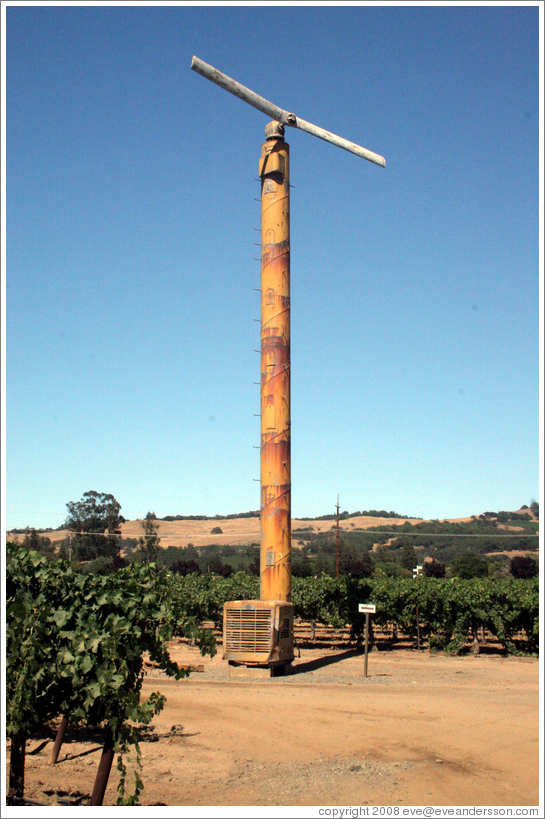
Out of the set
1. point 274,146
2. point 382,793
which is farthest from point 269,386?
point 382,793

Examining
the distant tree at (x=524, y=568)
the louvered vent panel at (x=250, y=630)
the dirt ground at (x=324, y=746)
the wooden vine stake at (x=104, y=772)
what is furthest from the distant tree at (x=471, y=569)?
the wooden vine stake at (x=104, y=772)

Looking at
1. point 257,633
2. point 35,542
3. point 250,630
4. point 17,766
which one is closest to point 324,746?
point 17,766

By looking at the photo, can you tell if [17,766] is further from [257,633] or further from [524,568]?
[524,568]

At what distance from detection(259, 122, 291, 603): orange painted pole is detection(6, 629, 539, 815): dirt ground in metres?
3.85

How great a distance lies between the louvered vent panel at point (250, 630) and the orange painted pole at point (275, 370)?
138 centimetres

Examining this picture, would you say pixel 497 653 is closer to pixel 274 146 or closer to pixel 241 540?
pixel 274 146

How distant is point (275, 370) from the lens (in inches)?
878

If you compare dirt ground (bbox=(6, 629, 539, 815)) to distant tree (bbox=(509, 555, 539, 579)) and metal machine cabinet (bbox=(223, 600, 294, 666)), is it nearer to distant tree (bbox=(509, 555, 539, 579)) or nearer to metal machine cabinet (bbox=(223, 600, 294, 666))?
metal machine cabinet (bbox=(223, 600, 294, 666))

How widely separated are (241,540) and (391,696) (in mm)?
130649

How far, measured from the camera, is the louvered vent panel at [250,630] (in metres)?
20.0

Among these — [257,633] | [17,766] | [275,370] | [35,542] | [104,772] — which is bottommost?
[35,542]

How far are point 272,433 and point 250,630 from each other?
6.40m

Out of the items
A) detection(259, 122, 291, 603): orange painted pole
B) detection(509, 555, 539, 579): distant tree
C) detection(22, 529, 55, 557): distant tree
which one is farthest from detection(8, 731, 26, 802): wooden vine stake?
detection(509, 555, 539, 579): distant tree

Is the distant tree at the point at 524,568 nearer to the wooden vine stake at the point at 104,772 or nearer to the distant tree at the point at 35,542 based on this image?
the distant tree at the point at 35,542
